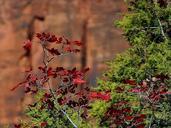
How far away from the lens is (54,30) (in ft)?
49.1

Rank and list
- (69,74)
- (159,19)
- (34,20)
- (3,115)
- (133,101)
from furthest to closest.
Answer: (34,20) → (3,115) → (159,19) → (133,101) → (69,74)

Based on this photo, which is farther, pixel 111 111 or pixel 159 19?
pixel 159 19

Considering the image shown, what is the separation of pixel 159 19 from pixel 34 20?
8.70m

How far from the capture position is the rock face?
14.6 meters

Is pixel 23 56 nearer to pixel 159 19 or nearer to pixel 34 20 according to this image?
pixel 34 20

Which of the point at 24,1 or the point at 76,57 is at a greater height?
the point at 24,1

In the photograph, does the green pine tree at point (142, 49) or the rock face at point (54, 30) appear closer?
the green pine tree at point (142, 49)

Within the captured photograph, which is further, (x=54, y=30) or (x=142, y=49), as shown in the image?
(x=54, y=30)

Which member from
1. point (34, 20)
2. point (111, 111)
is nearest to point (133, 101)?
point (111, 111)

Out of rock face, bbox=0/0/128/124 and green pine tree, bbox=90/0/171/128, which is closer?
green pine tree, bbox=90/0/171/128

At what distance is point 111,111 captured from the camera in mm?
3842

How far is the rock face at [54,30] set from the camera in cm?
1456

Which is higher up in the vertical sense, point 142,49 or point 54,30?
point 54,30

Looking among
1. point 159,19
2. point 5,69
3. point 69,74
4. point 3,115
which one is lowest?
point 3,115
